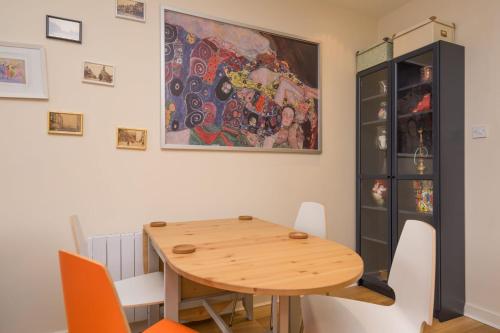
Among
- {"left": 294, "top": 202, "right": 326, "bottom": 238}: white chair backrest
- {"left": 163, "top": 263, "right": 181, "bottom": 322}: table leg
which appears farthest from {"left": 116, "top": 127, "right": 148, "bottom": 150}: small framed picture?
{"left": 294, "top": 202, "right": 326, "bottom": 238}: white chair backrest

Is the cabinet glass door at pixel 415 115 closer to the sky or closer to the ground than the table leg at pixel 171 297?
closer to the sky

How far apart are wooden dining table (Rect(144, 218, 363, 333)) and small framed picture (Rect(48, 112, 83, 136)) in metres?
0.87

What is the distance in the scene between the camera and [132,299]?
5.26ft

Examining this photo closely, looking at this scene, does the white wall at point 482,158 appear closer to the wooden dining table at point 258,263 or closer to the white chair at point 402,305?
the white chair at point 402,305

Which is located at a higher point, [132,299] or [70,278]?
[70,278]

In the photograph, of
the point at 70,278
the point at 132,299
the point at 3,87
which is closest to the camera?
the point at 70,278

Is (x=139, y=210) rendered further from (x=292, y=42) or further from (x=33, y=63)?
(x=292, y=42)

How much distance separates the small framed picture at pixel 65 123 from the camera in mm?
2051

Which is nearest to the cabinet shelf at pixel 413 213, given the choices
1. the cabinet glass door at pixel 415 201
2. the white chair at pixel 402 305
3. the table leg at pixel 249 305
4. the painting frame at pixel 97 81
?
the cabinet glass door at pixel 415 201

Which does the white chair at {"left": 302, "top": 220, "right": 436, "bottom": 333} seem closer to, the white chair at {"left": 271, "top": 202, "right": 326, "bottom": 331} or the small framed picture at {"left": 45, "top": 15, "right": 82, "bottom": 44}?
the white chair at {"left": 271, "top": 202, "right": 326, "bottom": 331}

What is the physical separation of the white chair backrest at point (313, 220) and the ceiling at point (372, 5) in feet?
7.07

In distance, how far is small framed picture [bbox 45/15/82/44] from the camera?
2037 millimetres

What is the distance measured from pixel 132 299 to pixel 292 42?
246cm

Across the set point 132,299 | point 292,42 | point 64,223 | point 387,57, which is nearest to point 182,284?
point 132,299
